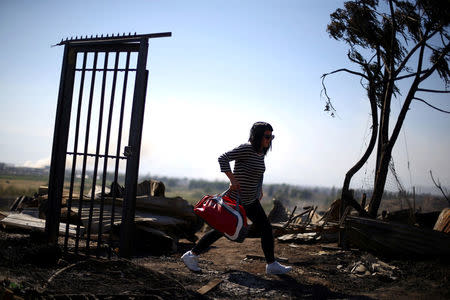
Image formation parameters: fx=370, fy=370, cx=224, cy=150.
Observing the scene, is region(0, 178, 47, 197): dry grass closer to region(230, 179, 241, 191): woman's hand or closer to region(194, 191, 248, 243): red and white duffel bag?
region(194, 191, 248, 243): red and white duffel bag

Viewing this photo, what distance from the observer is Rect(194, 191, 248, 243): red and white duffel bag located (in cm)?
465

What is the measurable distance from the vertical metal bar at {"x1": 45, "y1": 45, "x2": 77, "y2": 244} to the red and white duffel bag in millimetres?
2553

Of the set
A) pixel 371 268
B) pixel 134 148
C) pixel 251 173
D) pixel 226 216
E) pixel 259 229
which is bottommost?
pixel 371 268

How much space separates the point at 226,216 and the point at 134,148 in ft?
5.39

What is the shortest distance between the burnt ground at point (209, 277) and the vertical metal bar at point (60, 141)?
0.49 m

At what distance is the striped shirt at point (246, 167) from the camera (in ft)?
16.0

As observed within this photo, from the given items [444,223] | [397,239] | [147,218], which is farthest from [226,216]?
[444,223]

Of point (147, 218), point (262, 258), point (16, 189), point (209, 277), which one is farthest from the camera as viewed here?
point (16, 189)

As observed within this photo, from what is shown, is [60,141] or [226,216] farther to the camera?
[60,141]

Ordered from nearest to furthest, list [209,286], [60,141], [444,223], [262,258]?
[209,286] < [60,141] < [262,258] < [444,223]

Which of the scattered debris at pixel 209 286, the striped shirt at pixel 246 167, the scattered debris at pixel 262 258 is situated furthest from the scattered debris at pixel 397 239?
the scattered debris at pixel 209 286

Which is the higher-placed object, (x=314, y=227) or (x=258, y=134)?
(x=258, y=134)

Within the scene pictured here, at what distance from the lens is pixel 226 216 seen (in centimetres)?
470

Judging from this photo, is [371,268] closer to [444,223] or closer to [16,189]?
[444,223]
